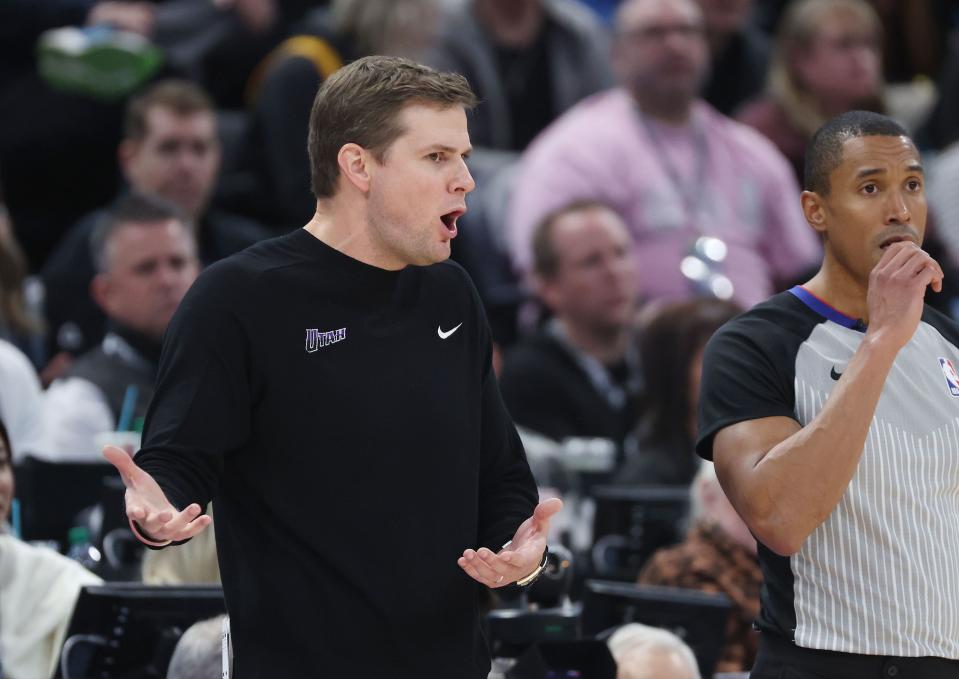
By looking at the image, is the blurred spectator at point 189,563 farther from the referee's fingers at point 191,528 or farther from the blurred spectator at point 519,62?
the blurred spectator at point 519,62

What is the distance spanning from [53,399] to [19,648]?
1860mm

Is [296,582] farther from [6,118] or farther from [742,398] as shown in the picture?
[6,118]

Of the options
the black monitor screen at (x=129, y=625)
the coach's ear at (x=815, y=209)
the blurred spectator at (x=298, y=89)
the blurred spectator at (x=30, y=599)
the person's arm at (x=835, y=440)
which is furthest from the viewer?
the blurred spectator at (x=298, y=89)

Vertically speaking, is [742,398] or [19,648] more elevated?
[742,398]

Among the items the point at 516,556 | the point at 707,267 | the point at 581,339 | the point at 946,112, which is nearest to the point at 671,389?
the point at 581,339

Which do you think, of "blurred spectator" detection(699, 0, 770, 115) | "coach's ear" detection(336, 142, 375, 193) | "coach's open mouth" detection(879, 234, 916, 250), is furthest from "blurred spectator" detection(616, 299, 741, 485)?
"blurred spectator" detection(699, 0, 770, 115)

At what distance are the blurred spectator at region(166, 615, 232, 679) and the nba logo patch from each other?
158cm

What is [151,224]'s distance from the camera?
243 inches

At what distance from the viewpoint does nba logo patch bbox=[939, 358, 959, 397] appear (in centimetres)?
298

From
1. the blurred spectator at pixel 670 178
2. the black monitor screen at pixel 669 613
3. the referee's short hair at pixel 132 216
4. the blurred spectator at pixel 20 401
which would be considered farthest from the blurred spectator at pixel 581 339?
the black monitor screen at pixel 669 613

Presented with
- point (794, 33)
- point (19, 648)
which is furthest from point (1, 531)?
point (794, 33)

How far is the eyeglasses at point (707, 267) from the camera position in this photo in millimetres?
6910

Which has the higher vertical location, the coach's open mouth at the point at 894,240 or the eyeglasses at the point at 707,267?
the coach's open mouth at the point at 894,240

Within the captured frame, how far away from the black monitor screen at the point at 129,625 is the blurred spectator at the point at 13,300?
2.94 m
